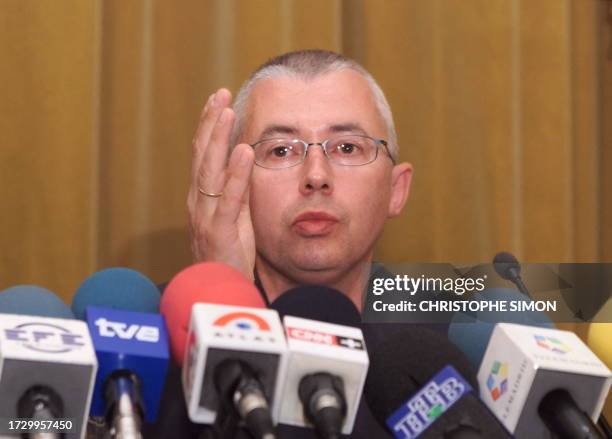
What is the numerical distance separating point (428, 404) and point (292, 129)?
1.07 metres

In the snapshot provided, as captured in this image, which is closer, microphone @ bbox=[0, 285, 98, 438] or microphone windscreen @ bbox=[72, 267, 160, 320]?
microphone @ bbox=[0, 285, 98, 438]

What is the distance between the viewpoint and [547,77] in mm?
2887

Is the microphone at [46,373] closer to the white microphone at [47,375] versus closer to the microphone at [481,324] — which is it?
the white microphone at [47,375]

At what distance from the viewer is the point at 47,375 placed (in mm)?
968

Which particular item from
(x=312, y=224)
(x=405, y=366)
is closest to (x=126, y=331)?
(x=405, y=366)

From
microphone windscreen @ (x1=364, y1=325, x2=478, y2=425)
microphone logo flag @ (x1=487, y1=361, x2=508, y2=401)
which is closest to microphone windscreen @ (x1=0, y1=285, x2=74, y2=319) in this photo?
microphone windscreen @ (x1=364, y1=325, x2=478, y2=425)

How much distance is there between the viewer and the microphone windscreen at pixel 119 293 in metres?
1.27

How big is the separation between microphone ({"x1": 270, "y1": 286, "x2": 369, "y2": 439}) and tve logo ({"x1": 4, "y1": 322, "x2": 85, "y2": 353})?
22 centimetres

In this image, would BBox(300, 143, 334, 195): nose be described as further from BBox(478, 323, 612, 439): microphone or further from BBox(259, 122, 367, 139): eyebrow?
BBox(478, 323, 612, 439): microphone

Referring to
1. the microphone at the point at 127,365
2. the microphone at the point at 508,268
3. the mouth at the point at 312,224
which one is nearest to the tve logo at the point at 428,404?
the microphone at the point at 127,365

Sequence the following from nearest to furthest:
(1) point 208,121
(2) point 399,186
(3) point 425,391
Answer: (3) point 425,391 < (1) point 208,121 < (2) point 399,186

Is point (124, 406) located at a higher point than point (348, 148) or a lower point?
lower

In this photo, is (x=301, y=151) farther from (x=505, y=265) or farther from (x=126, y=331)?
(x=126, y=331)

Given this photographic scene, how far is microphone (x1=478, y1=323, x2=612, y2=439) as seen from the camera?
1.05 metres
